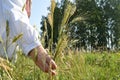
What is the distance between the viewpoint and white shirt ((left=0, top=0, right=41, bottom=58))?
1.83 metres

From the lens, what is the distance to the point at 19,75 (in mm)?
1623

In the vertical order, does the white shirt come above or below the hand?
above

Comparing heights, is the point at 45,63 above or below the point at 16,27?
below

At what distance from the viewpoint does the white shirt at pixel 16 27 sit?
183cm

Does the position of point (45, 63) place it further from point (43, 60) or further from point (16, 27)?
point (16, 27)

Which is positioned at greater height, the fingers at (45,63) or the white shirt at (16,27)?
the white shirt at (16,27)

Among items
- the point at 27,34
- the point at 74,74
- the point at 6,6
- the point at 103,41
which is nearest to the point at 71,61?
the point at 74,74

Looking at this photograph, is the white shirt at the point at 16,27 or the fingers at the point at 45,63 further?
the white shirt at the point at 16,27

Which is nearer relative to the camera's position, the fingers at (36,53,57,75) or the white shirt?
the fingers at (36,53,57,75)

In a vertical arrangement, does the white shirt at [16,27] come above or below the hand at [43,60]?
above

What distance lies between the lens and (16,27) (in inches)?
77.1

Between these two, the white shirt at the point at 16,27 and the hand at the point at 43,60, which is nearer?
the hand at the point at 43,60

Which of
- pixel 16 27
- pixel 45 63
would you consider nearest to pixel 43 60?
pixel 45 63

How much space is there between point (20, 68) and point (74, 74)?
415 mm
